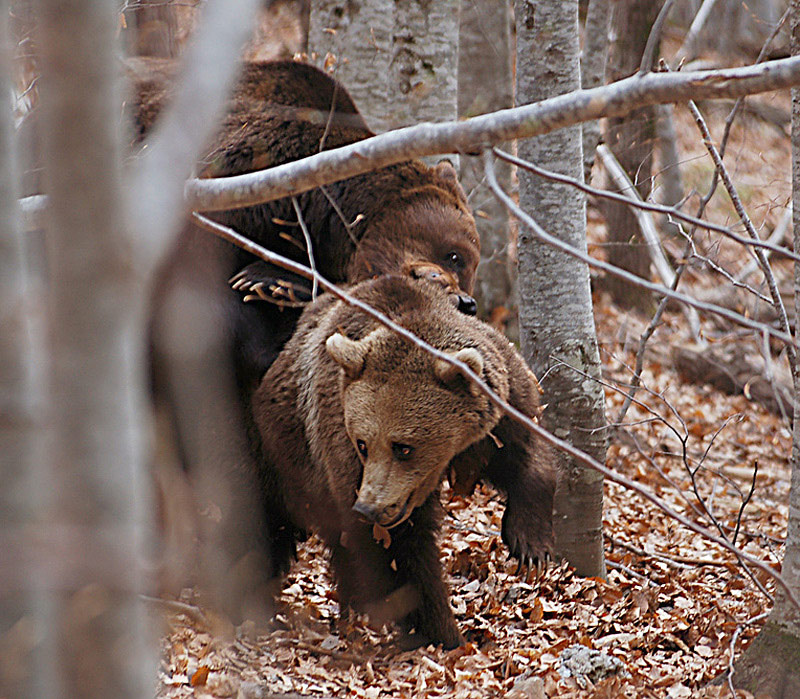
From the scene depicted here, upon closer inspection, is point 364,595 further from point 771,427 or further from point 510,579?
point 771,427

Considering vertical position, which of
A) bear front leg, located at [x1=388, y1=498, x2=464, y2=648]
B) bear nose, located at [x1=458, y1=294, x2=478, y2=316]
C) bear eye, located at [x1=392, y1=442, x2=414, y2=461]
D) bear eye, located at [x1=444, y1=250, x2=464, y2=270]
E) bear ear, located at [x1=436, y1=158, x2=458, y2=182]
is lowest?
bear front leg, located at [x1=388, y1=498, x2=464, y2=648]

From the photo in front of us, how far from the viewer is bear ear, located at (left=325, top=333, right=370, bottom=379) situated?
4.28m

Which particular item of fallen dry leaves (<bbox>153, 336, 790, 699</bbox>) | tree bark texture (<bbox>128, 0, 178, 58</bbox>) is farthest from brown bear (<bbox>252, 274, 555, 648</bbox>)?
tree bark texture (<bbox>128, 0, 178, 58</bbox>)

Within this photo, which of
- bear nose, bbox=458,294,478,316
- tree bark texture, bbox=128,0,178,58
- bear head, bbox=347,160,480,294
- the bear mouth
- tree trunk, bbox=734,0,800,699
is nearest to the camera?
tree trunk, bbox=734,0,800,699

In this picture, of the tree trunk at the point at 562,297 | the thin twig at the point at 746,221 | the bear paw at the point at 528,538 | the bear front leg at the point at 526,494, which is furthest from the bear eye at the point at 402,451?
the thin twig at the point at 746,221

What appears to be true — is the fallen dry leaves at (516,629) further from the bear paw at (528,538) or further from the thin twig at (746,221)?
the thin twig at (746,221)

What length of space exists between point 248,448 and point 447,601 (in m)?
1.53

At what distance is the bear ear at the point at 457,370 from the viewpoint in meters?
4.10

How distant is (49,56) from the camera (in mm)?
1070

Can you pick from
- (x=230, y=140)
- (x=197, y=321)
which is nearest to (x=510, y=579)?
(x=197, y=321)

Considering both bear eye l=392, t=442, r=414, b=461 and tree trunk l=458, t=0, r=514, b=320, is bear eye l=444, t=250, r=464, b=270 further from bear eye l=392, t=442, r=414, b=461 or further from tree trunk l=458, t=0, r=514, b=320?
tree trunk l=458, t=0, r=514, b=320

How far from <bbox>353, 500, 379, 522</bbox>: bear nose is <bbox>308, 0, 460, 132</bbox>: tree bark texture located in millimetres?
3180

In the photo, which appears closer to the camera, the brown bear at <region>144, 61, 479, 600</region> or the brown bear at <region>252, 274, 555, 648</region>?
the brown bear at <region>252, 274, 555, 648</region>

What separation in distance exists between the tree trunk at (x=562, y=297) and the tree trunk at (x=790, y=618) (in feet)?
4.92
